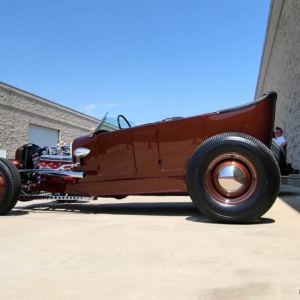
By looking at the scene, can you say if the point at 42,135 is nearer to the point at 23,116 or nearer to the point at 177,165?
the point at 23,116

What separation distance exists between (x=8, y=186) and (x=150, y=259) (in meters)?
3.23

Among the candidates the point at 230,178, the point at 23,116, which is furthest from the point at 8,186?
the point at 23,116

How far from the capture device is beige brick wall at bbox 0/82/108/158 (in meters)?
19.2

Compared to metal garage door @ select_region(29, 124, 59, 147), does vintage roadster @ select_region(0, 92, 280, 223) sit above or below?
below

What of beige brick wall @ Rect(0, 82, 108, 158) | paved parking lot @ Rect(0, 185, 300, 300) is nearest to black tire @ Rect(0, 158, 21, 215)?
paved parking lot @ Rect(0, 185, 300, 300)

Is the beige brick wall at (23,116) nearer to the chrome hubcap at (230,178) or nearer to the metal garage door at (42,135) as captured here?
the metal garage door at (42,135)

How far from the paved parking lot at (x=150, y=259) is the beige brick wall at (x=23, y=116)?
1613 cm

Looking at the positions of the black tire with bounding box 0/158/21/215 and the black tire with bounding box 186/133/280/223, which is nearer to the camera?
the black tire with bounding box 186/133/280/223

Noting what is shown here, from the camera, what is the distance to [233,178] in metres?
4.16

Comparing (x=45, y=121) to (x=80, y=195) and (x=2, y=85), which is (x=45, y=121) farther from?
(x=80, y=195)

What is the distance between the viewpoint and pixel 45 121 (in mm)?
23109

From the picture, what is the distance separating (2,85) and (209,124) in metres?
A: 17.3

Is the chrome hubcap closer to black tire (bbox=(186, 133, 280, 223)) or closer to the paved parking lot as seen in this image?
black tire (bbox=(186, 133, 280, 223))

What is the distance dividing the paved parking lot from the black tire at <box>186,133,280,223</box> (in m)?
0.19
